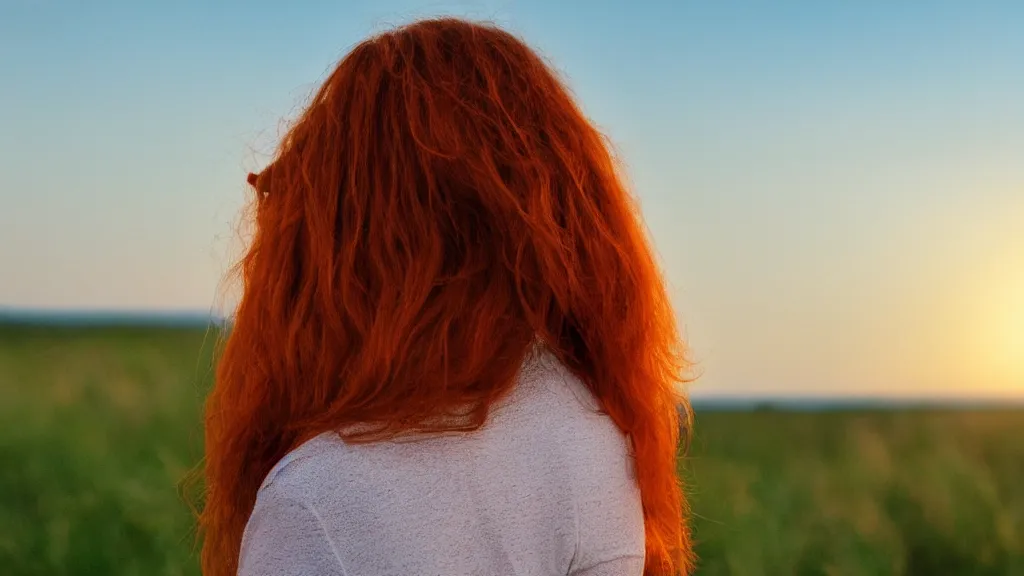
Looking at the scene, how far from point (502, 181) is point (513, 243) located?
0.10 metres

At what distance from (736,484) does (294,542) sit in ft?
17.2

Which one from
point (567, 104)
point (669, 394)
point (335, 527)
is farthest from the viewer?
point (669, 394)

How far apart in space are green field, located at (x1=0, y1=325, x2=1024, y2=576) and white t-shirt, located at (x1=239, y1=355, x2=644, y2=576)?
3.37 metres

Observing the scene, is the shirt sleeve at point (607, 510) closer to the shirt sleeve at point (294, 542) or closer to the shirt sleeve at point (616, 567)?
the shirt sleeve at point (616, 567)

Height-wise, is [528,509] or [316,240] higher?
[316,240]

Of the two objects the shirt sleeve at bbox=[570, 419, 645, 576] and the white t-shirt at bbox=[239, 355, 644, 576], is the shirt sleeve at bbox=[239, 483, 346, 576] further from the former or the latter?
the shirt sleeve at bbox=[570, 419, 645, 576]

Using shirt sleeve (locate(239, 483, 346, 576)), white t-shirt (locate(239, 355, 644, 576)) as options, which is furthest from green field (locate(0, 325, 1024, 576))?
shirt sleeve (locate(239, 483, 346, 576))

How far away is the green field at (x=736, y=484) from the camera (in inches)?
219

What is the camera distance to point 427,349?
1415 mm

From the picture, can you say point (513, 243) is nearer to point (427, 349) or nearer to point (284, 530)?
point (427, 349)

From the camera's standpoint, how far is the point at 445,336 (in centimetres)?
141

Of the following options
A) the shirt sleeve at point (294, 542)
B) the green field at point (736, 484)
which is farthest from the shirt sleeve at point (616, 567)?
the green field at point (736, 484)

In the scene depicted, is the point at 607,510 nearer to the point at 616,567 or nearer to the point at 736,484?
the point at 616,567

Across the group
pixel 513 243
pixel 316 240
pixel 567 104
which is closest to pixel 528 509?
pixel 513 243
